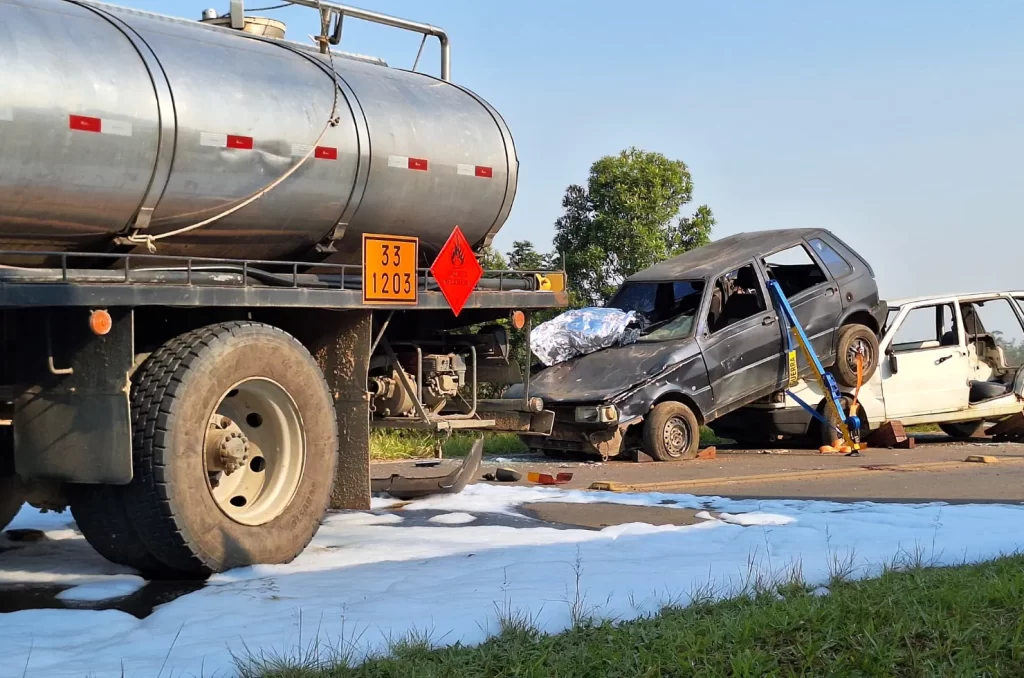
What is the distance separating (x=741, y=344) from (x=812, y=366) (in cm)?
96

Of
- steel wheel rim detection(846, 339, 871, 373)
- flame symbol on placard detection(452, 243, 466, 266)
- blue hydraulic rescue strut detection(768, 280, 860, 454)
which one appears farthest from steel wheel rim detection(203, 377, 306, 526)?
steel wheel rim detection(846, 339, 871, 373)

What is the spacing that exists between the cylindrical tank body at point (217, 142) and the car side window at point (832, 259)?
666 centimetres

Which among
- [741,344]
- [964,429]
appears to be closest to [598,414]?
[741,344]

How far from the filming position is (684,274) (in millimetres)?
13898

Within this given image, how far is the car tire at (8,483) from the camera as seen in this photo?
623cm

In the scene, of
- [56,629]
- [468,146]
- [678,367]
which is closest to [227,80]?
[468,146]

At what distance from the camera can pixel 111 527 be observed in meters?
6.21

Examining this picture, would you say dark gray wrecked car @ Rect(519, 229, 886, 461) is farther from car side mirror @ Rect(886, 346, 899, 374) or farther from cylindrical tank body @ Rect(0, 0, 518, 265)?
cylindrical tank body @ Rect(0, 0, 518, 265)

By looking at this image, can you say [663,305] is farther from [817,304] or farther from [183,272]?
[183,272]

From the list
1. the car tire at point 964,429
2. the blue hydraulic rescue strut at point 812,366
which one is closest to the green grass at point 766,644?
the blue hydraulic rescue strut at point 812,366

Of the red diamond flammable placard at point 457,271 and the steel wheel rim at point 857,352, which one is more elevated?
the red diamond flammable placard at point 457,271

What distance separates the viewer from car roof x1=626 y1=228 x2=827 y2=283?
1387 centimetres

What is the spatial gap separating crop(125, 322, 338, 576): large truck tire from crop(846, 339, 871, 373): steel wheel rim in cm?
836

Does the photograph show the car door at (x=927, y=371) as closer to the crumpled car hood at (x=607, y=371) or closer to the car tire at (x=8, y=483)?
the crumpled car hood at (x=607, y=371)
